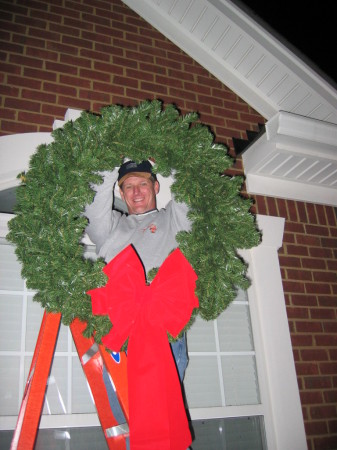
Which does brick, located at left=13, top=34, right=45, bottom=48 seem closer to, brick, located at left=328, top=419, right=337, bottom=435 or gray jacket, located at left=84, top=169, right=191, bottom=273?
gray jacket, located at left=84, top=169, right=191, bottom=273

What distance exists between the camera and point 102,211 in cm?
201

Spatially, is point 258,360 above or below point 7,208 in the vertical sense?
below

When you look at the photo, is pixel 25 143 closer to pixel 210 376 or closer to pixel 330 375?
pixel 210 376

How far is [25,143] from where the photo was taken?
261 centimetres

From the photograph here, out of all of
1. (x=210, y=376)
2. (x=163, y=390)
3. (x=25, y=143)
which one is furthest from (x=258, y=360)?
(x=25, y=143)

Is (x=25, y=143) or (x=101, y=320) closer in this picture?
(x=101, y=320)

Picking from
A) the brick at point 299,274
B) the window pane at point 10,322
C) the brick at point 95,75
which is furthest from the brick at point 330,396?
the brick at point 95,75

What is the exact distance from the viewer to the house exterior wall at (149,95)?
277cm

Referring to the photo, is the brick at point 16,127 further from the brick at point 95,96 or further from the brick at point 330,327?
the brick at point 330,327

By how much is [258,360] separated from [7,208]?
206cm

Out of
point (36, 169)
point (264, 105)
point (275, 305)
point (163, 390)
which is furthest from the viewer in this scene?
point (264, 105)

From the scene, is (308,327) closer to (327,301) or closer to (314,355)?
(314,355)

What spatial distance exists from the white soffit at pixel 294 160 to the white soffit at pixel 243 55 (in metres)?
0.51

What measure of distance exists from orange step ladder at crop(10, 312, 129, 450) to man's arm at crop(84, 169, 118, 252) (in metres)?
0.46
